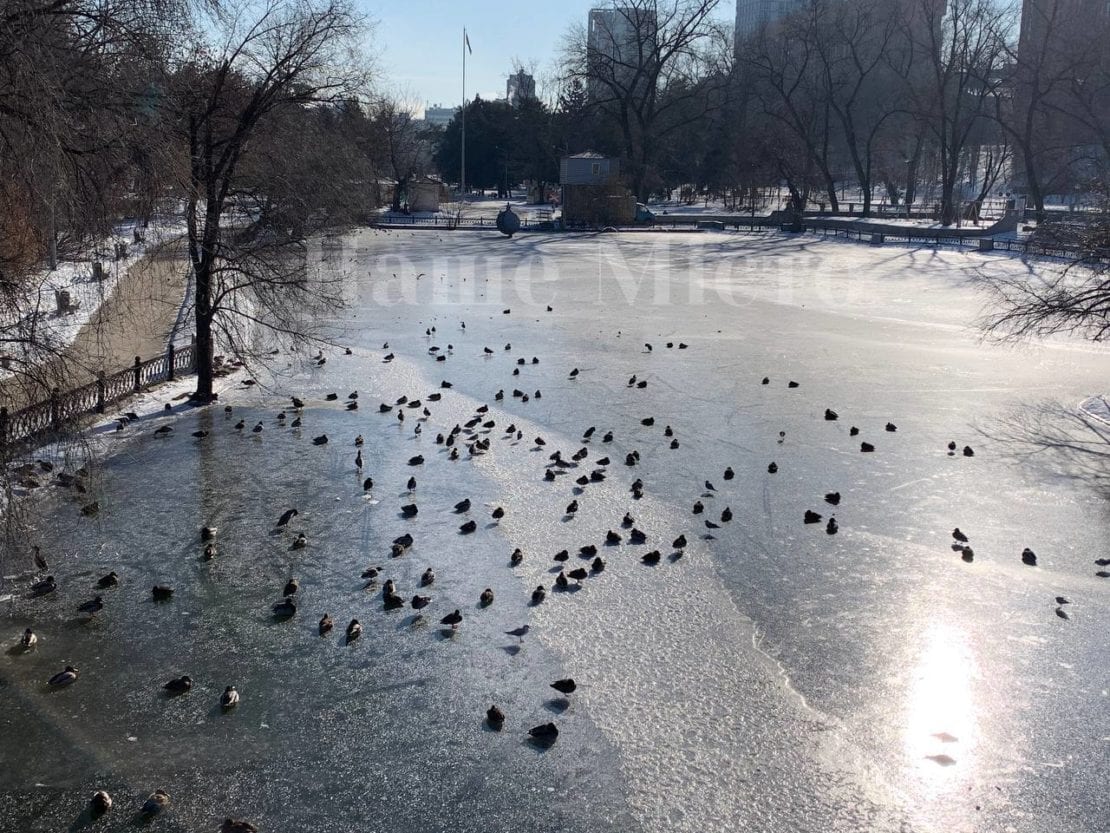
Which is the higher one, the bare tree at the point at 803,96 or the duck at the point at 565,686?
the bare tree at the point at 803,96

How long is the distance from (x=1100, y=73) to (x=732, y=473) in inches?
2059

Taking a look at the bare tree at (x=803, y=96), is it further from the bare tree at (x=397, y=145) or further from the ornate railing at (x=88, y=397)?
the ornate railing at (x=88, y=397)

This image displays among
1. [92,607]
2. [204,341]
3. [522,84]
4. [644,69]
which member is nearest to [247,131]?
[204,341]

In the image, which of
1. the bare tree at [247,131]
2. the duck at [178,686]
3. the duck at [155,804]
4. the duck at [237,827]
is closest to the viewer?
the duck at [237,827]

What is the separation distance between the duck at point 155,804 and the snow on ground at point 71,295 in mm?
3105

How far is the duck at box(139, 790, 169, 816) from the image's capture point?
6.06 meters

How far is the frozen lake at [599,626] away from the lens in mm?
6445

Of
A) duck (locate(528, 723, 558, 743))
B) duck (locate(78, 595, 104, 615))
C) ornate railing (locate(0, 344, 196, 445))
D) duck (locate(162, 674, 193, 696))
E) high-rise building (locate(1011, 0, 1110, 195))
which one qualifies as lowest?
duck (locate(528, 723, 558, 743))

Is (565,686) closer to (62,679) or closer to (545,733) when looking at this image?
(545,733)

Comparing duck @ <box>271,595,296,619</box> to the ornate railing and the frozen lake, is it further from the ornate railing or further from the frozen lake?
the ornate railing

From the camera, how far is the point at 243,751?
22.2 feet

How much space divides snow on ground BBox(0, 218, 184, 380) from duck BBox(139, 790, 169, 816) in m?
3.10

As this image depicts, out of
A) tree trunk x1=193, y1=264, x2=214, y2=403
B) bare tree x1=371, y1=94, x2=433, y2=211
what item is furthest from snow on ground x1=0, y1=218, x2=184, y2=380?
bare tree x1=371, y1=94, x2=433, y2=211

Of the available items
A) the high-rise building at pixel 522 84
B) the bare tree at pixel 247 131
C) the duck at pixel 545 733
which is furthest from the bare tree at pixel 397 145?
the duck at pixel 545 733
